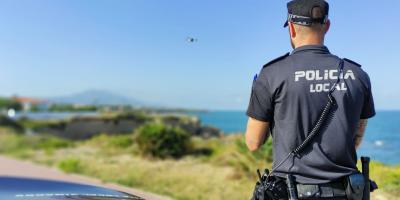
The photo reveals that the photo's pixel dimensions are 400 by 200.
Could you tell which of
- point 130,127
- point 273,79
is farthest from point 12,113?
point 130,127

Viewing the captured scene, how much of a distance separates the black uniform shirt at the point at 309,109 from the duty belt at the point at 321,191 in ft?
0.08

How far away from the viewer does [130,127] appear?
19203 millimetres

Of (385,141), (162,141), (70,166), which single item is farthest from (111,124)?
(385,141)

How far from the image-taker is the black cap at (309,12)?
7.03 feet

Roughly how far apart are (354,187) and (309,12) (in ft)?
2.48

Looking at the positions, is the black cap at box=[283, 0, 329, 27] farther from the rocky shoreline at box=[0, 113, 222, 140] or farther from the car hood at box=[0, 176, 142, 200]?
the rocky shoreline at box=[0, 113, 222, 140]

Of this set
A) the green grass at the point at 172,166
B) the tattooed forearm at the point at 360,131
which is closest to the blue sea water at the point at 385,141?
the green grass at the point at 172,166

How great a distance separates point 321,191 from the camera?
6.77 ft

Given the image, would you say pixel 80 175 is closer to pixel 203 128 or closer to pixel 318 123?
pixel 318 123

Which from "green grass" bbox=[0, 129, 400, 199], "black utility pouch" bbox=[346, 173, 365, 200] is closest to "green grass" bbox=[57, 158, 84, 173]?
"green grass" bbox=[0, 129, 400, 199]

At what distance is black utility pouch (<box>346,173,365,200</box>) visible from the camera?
208 cm

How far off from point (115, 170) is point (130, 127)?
8343 millimetres

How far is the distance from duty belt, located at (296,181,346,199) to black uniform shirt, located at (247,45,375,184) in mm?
24

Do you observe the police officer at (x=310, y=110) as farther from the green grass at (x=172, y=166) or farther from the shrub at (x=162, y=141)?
the shrub at (x=162, y=141)
